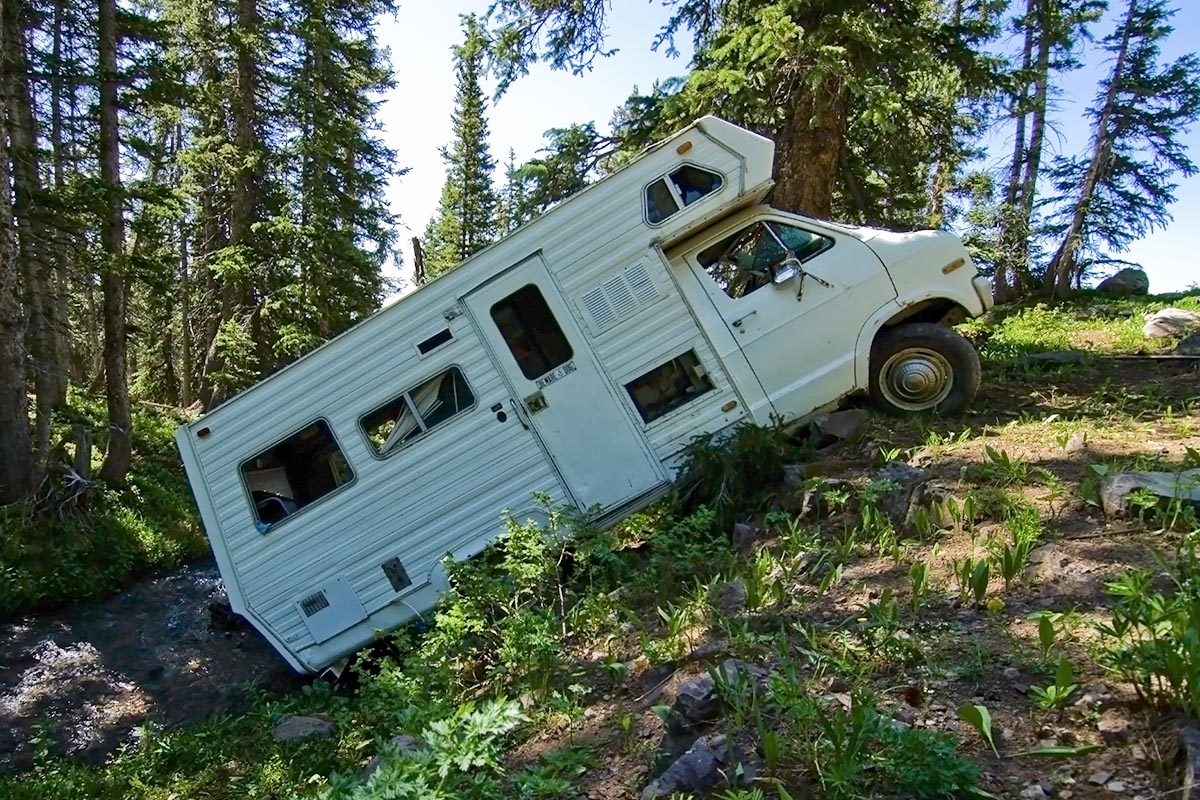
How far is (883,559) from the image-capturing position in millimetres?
4711

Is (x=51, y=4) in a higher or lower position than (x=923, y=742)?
higher

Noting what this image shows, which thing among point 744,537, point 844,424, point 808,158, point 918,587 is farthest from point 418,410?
point 808,158

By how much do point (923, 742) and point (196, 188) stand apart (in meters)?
20.1

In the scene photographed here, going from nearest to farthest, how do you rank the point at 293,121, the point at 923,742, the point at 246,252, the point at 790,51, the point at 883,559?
the point at 923,742
the point at 883,559
the point at 790,51
the point at 246,252
the point at 293,121

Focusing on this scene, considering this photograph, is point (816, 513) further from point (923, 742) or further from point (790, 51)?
point (790, 51)

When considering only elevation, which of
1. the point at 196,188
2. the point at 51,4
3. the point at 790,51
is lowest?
the point at 790,51

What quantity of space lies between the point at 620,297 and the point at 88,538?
9135mm

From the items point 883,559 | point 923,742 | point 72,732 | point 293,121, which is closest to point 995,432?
point 883,559

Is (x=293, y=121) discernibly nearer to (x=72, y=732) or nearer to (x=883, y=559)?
(x=72, y=732)

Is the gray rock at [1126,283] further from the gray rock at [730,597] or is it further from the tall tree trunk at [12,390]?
the tall tree trunk at [12,390]

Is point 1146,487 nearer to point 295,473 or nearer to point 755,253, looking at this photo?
point 755,253

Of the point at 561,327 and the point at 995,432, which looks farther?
the point at 561,327

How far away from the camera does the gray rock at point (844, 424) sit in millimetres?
6906

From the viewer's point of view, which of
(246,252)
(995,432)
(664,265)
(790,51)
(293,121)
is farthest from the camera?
(293,121)
